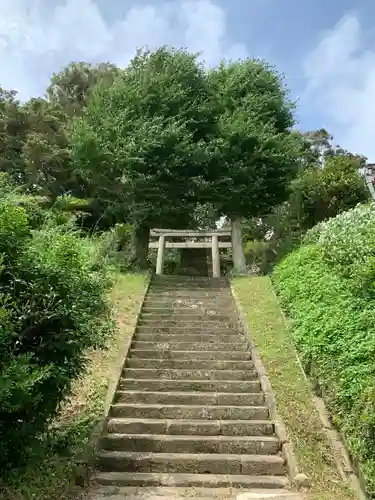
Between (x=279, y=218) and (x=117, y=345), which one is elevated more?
(x=279, y=218)

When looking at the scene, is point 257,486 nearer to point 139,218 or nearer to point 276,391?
point 276,391

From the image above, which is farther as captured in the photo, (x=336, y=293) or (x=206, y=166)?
(x=206, y=166)

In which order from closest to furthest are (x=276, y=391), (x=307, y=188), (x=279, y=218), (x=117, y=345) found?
(x=276, y=391), (x=117, y=345), (x=307, y=188), (x=279, y=218)

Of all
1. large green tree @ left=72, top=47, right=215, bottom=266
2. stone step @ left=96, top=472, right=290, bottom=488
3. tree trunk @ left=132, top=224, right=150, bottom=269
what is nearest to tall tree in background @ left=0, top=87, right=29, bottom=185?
large green tree @ left=72, top=47, right=215, bottom=266

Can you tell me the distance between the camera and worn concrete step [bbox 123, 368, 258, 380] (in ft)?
27.9

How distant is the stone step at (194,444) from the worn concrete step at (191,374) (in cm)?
171

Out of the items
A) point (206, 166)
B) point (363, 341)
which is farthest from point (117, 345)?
point (206, 166)

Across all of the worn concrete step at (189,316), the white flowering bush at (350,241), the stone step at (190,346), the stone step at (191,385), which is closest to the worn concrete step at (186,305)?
the worn concrete step at (189,316)

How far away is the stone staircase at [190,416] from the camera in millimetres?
6312

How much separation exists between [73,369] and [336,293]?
5055mm

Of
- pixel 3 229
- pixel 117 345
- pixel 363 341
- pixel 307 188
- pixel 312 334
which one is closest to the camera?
pixel 3 229

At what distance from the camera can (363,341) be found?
6.82 metres

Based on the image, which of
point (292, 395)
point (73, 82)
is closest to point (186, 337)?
point (292, 395)

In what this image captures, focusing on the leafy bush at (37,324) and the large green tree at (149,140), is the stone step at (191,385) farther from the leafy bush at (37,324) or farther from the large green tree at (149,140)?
the large green tree at (149,140)
